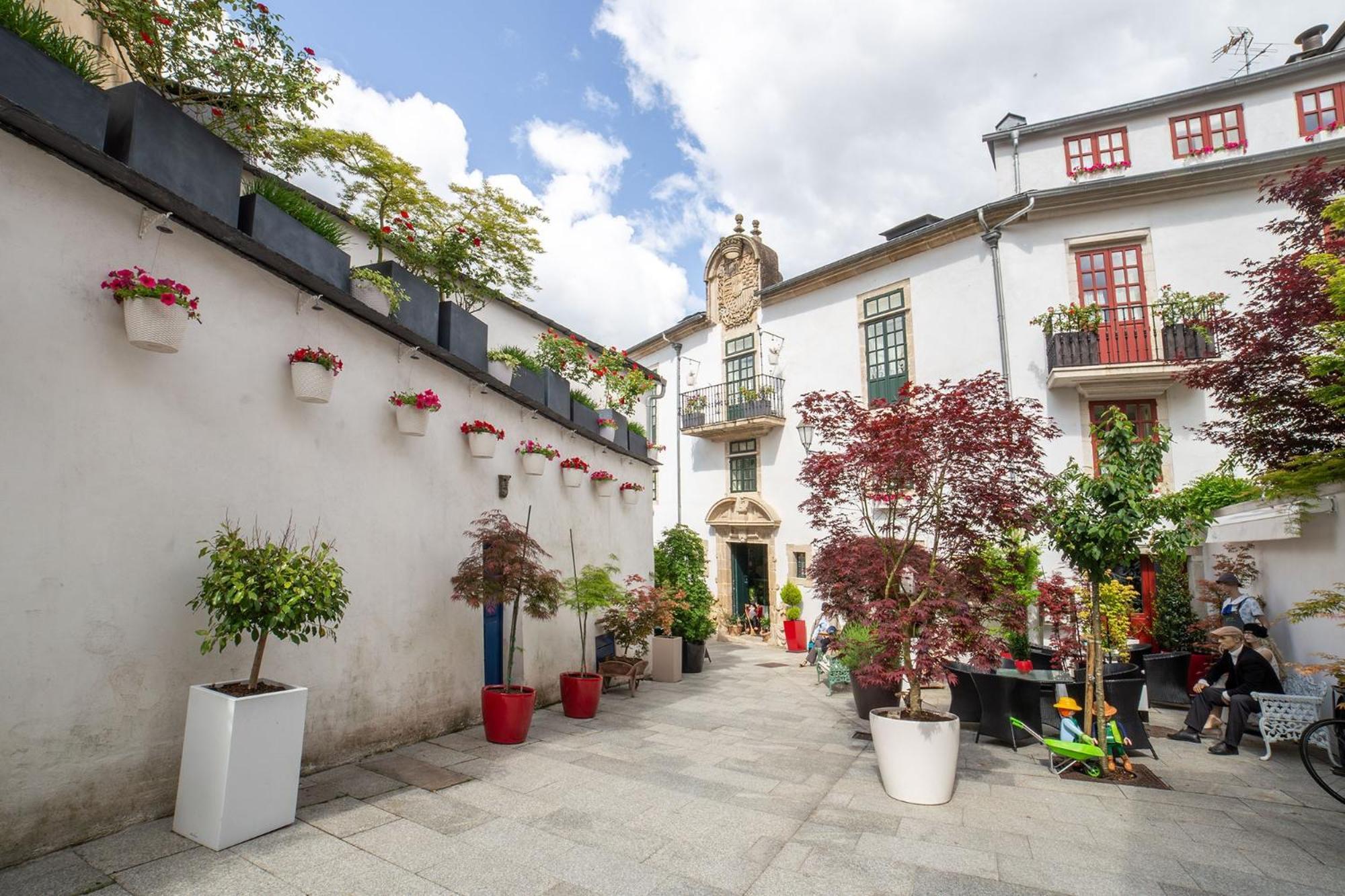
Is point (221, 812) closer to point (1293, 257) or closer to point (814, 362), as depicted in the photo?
point (1293, 257)

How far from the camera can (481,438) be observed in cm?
670

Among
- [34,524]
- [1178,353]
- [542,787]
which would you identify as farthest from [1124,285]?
[34,524]

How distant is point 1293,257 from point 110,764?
34.9 feet

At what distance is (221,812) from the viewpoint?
11.2 feet

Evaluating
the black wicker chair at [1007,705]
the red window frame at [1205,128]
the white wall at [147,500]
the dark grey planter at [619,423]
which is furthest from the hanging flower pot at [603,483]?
the red window frame at [1205,128]

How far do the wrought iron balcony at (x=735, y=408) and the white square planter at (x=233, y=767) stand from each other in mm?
13303

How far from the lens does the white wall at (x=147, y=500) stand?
3.24 metres

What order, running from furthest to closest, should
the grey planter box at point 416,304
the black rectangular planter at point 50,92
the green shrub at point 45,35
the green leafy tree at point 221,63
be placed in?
1. the grey planter box at point 416,304
2. the green leafy tree at point 221,63
3. the green shrub at point 45,35
4. the black rectangular planter at point 50,92

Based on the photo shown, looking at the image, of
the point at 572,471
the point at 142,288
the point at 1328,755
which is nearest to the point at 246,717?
the point at 142,288

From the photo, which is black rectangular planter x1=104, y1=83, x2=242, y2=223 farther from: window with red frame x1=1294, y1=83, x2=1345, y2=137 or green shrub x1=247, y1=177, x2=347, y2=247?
window with red frame x1=1294, y1=83, x2=1345, y2=137

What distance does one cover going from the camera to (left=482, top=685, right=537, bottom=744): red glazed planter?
19.4ft

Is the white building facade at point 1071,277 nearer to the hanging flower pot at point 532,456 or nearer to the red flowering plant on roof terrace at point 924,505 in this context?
the red flowering plant on roof terrace at point 924,505

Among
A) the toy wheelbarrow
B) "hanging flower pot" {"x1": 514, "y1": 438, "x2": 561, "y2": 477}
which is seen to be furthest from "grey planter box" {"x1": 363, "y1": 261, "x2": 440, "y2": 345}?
the toy wheelbarrow

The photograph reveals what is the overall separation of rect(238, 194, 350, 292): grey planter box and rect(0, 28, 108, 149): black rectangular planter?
2.94 feet
